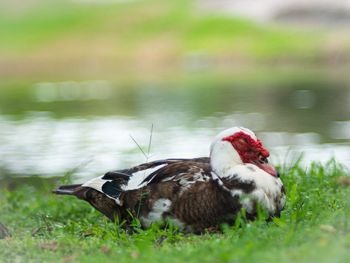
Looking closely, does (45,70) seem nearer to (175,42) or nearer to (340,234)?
(175,42)

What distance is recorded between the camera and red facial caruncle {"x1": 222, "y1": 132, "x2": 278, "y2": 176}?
684 centimetres

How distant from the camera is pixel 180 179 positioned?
6.79m

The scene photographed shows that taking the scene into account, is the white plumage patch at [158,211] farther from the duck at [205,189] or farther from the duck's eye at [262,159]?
the duck's eye at [262,159]

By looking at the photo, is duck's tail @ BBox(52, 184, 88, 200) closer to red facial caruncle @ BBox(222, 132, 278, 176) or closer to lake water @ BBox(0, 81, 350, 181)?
red facial caruncle @ BBox(222, 132, 278, 176)

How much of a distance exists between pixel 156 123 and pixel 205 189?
407 inches

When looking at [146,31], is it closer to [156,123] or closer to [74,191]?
[156,123]

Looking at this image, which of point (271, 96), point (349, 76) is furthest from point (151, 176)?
point (349, 76)

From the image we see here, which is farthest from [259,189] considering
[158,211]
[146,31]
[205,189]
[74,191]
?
[146,31]

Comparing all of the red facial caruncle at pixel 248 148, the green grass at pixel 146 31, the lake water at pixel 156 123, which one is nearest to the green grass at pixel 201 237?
the red facial caruncle at pixel 248 148

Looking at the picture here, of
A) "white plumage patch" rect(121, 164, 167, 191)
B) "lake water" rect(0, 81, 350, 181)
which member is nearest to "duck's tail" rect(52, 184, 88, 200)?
"white plumage patch" rect(121, 164, 167, 191)

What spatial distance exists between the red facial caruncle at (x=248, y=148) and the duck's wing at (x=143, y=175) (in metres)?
0.28

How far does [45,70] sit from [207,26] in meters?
8.50

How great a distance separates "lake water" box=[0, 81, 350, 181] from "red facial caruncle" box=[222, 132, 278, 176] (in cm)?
280

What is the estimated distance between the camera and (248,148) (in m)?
6.86
